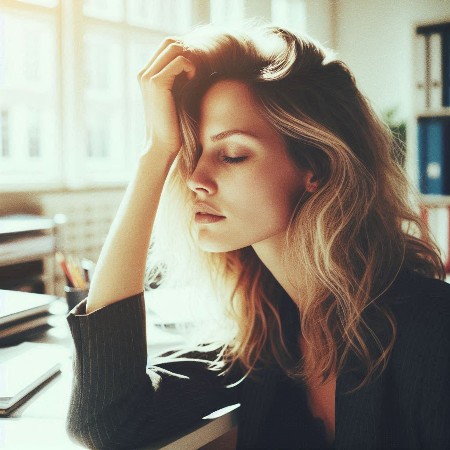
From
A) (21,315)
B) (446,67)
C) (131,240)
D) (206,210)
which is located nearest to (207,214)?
(206,210)

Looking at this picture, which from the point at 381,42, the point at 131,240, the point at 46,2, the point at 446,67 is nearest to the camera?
the point at 131,240

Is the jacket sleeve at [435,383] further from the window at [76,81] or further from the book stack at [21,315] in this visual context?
the window at [76,81]

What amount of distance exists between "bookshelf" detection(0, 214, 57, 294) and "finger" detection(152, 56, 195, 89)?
36.2 inches

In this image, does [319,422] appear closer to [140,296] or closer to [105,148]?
[140,296]

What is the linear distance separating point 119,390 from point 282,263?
1.26 ft

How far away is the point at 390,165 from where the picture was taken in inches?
38.4

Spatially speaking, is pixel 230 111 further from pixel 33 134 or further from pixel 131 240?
pixel 33 134

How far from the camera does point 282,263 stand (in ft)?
3.22

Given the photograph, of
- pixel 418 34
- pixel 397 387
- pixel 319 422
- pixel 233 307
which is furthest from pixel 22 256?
pixel 418 34

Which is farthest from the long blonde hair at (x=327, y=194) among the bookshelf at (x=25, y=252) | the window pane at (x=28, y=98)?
the window pane at (x=28, y=98)

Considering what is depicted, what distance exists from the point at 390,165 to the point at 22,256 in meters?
1.20

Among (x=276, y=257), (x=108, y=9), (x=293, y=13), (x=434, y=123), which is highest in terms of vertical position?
(x=293, y=13)

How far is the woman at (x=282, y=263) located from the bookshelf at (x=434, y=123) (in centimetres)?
150

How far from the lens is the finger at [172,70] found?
91cm
